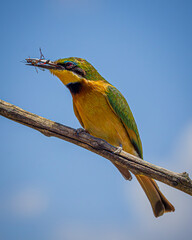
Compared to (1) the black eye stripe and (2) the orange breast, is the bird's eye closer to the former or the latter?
(1) the black eye stripe

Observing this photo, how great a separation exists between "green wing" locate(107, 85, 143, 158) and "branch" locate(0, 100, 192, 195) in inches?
25.0

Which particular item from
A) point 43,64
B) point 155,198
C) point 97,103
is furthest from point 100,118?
point 155,198

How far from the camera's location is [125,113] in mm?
3654

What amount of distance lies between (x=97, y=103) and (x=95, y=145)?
626mm

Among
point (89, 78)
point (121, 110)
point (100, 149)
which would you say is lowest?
point (100, 149)

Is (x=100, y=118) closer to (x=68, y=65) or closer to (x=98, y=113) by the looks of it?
(x=98, y=113)

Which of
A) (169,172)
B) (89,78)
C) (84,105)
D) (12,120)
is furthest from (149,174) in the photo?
(12,120)

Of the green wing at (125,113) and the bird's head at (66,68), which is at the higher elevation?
the bird's head at (66,68)

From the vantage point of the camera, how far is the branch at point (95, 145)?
2.95 metres

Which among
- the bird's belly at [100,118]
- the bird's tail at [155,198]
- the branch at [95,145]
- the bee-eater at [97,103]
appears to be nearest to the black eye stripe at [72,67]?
the bee-eater at [97,103]

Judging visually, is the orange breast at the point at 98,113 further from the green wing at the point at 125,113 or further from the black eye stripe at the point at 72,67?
the black eye stripe at the point at 72,67

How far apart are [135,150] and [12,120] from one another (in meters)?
1.89

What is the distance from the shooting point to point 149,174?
2.98 meters

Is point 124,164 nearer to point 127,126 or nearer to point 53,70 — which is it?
point 127,126
